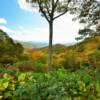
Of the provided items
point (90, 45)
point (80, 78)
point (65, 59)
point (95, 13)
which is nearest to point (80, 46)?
point (90, 45)

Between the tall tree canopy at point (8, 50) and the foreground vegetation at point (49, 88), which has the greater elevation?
the tall tree canopy at point (8, 50)

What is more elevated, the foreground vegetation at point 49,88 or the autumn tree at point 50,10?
the autumn tree at point 50,10

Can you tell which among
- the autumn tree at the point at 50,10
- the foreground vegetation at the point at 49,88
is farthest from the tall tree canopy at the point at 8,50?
the foreground vegetation at the point at 49,88

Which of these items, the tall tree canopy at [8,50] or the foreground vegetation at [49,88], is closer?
the foreground vegetation at [49,88]

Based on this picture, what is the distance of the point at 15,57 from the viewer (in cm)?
2492

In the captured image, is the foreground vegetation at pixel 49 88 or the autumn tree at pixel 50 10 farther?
the autumn tree at pixel 50 10

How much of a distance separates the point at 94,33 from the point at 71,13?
2374mm

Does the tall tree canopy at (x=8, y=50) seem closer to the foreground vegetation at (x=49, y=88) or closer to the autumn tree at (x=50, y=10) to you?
the autumn tree at (x=50, y=10)

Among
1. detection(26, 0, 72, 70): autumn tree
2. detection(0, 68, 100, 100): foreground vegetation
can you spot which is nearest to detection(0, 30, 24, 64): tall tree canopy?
detection(26, 0, 72, 70): autumn tree

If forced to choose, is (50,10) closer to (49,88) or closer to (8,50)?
(8,50)

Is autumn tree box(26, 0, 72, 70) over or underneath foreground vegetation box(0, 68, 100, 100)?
over

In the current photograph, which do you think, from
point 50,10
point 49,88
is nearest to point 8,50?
point 50,10

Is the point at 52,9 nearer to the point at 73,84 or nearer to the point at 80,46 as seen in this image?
the point at 80,46

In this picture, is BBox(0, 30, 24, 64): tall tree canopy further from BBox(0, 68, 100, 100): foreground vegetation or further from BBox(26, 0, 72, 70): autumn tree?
BBox(0, 68, 100, 100): foreground vegetation
